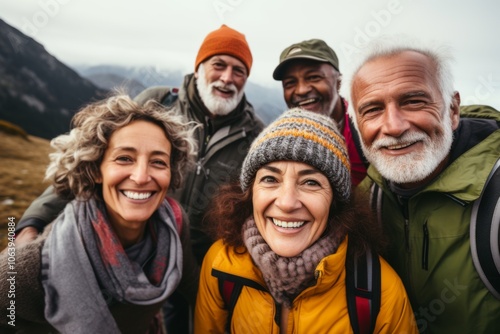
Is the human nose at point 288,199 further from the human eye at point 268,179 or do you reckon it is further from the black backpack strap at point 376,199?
the black backpack strap at point 376,199

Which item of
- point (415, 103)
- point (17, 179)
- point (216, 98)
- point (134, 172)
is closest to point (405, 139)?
point (415, 103)

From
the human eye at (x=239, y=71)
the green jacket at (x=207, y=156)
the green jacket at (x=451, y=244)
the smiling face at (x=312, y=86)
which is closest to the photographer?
the green jacket at (x=451, y=244)

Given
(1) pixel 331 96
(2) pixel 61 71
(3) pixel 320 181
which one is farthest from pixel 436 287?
(2) pixel 61 71

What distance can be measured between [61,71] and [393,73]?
4482 cm

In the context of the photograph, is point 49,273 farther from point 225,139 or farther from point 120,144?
point 225,139

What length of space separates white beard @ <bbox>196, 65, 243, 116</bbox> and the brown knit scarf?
2292 mm

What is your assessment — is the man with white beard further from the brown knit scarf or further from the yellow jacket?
the brown knit scarf

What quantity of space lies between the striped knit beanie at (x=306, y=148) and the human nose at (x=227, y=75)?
200cm

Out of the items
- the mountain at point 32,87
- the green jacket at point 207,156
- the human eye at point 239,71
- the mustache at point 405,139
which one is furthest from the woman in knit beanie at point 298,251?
the mountain at point 32,87

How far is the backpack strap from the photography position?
1.81m

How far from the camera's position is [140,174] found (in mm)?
2398

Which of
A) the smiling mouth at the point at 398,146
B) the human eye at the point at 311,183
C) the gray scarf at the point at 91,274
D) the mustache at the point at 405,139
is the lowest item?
the gray scarf at the point at 91,274

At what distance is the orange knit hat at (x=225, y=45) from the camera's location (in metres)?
4.27

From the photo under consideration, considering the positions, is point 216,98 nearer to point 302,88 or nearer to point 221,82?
point 221,82
